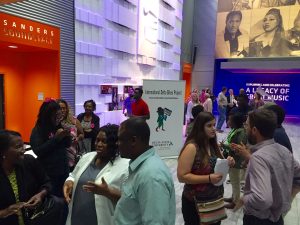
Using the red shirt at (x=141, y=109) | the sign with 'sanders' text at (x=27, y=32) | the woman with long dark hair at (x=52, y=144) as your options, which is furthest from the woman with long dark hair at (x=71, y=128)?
the sign with 'sanders' text at (x=27, y=32)

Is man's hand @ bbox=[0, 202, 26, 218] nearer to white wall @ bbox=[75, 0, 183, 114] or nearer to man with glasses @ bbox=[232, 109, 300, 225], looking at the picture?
man with glasses @ bbox=[232, 109, 300, 225]

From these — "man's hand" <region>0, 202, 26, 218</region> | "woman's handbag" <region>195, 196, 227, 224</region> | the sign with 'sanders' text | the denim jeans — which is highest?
the sign with 'sanders' text

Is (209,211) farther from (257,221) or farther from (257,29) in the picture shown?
(257,29)

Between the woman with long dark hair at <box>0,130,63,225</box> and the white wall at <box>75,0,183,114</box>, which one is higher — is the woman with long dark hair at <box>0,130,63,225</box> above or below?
below

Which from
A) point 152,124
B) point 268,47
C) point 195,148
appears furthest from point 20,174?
point 268,47

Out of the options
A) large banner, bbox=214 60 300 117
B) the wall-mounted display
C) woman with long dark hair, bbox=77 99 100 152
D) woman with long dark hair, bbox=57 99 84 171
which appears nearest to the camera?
woman with long dark hair, bbox=57 99 84 171

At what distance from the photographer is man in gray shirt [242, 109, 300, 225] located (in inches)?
63.7

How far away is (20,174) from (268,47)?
16.0 meters

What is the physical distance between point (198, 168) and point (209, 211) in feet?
1.14

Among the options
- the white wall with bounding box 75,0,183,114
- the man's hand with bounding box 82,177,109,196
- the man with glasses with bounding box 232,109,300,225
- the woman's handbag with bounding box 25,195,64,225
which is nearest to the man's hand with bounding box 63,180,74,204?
the woman's handbag with bounding box 25,195,64,225

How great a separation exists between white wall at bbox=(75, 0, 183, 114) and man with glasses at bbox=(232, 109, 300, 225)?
6195 mm

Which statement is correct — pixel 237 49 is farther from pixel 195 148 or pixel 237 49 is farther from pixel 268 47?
pixel 195 148

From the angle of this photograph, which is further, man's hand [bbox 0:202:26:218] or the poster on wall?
the poster on wall

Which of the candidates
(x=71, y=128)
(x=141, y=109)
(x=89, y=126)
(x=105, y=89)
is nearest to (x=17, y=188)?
(x=71, y=128)
